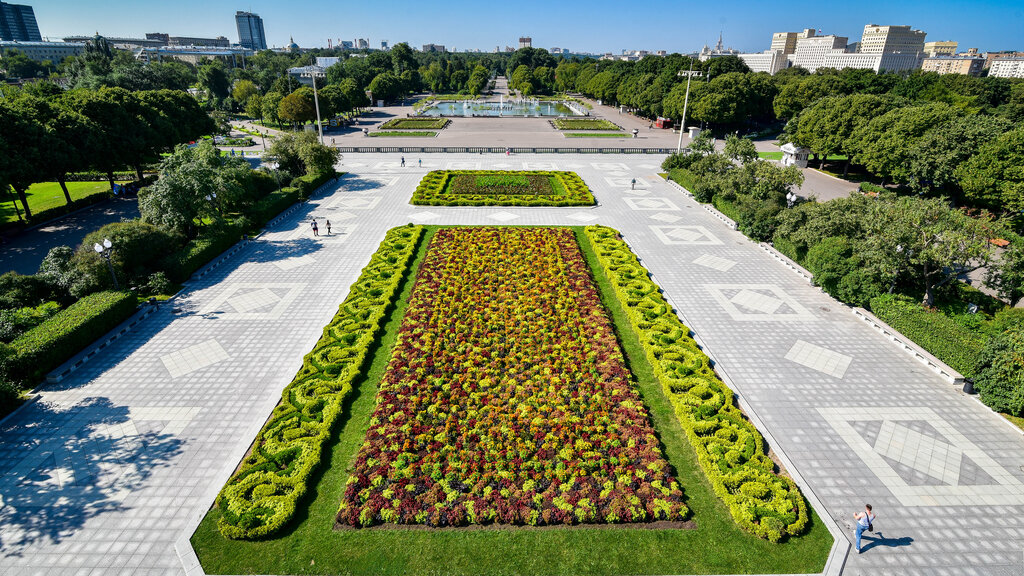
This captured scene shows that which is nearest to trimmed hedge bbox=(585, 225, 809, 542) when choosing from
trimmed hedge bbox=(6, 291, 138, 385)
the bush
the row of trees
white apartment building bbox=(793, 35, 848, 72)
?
the bush

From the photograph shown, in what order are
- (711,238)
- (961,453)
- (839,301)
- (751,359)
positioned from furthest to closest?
1. (711,238)
2. (839,301)
3. (751,359)
4. (961,453)

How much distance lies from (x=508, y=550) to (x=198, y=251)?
66.9 feet

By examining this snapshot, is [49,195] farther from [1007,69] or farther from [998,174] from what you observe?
[1007,69]

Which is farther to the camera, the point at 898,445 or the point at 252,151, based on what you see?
the point at 252,151

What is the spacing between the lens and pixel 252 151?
2036 inches

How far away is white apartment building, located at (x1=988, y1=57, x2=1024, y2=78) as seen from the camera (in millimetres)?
139750

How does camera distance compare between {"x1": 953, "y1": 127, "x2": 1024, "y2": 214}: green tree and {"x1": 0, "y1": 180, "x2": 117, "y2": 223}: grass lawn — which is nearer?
{"x1": 953, "y1": 127, "x2": 1024, "y2": 214}: green tree

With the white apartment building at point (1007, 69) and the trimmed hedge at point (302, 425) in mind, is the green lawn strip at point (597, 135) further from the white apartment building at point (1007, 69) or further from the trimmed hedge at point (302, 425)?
the white apartment building at point (1007, 69)

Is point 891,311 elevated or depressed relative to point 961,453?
elevated

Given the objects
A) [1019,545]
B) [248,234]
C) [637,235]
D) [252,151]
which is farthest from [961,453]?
[252,151]

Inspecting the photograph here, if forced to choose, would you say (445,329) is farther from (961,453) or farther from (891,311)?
(891,311)

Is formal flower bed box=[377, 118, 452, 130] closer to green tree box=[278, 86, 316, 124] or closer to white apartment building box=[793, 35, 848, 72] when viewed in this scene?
green tree box=[278, 86, 316, 124]

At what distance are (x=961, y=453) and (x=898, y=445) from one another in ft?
4.80

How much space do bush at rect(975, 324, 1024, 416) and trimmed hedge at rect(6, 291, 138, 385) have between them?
2795 cm
